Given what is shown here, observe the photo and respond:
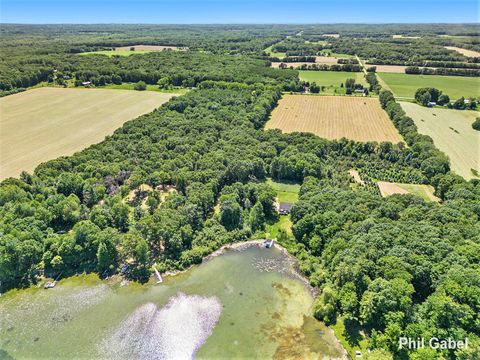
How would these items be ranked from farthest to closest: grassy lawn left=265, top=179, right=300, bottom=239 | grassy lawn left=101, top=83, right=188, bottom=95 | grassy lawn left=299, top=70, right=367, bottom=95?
grassy lawn left=299, top=70, right=367, bottom=95 < grassy lawn left=101, top=83, right=188, bottom=95 < grassy lawn left=265, top=179, right=300, bottom=239

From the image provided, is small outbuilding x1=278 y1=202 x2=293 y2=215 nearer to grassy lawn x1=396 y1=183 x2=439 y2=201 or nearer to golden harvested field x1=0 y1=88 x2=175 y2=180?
grassy lawn x1=396 y1=183 x2=439 y2=201

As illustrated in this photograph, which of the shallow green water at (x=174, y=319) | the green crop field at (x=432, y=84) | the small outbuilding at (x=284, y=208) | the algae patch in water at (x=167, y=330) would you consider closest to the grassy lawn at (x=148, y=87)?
the green crop field at (x=432, y=84)

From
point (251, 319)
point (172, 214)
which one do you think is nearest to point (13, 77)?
point (172, 214)

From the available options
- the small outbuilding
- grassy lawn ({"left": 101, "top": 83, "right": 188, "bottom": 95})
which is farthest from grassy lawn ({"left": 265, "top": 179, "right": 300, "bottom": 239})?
grassy lawn ({"left": 101, "top": 83, "right": 188, "bottom": 95})

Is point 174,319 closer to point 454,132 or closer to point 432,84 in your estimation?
point 454,132

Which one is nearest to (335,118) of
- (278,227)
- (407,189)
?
(407,189)
